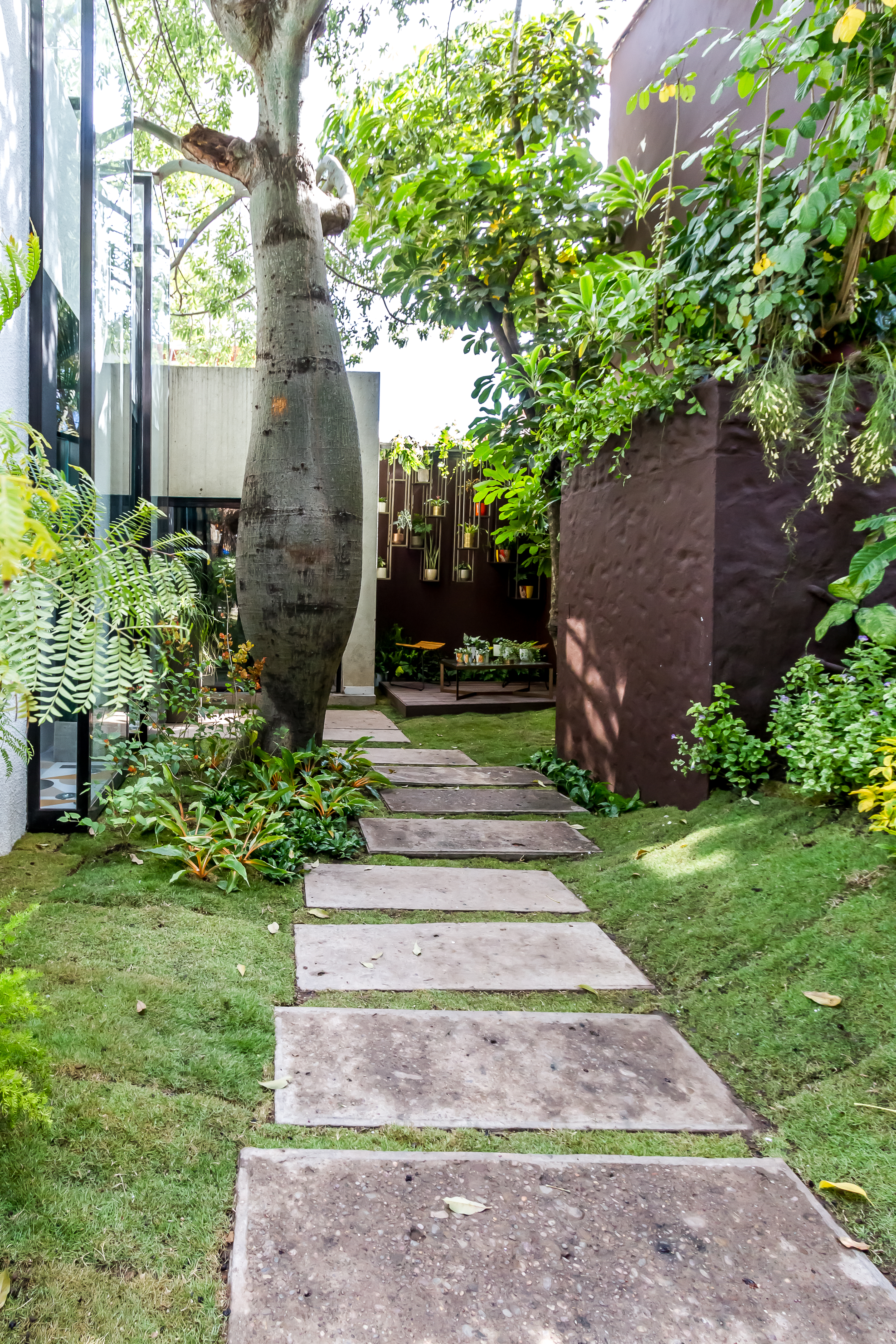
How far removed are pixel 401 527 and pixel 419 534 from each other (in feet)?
0.77

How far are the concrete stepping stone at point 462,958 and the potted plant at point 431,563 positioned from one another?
25.6 feet

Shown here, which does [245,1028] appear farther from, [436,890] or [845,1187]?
[845,1187]

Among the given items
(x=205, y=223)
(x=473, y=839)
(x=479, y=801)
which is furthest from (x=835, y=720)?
(x=205, y=223)

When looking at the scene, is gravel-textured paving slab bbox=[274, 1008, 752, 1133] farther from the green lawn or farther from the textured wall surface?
the textured wall surface

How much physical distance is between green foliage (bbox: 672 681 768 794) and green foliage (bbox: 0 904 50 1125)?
3.08 meters

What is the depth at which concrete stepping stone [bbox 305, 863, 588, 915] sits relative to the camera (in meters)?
3.31

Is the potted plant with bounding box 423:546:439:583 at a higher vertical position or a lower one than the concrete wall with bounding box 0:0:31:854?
lower

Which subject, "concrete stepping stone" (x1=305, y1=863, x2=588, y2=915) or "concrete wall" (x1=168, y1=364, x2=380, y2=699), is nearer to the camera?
"concrete stepping stone" (x1=305, y1=863, x2=588, y2=915)

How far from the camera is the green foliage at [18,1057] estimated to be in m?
1.50

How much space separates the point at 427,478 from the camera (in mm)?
10734

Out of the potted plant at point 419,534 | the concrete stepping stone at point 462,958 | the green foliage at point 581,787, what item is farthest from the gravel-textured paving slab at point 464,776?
the potted plant at point 419,534

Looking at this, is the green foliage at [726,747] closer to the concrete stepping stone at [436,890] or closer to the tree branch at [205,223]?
the concrete stepping stone at [436,890]

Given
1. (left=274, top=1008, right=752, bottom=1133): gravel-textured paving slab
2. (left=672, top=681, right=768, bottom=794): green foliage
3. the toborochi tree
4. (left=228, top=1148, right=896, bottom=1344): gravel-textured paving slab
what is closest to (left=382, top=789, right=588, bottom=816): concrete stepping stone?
the toborochi tree

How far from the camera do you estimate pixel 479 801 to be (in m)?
4.95
